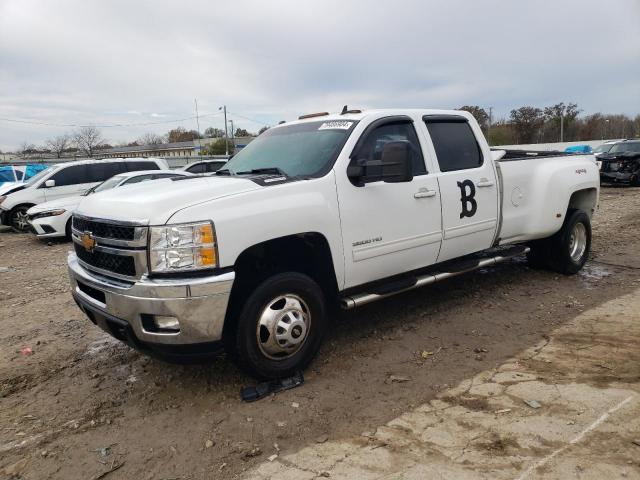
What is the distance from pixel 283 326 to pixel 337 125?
183 centimetres

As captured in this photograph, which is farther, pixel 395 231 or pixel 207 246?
pixel 395 231

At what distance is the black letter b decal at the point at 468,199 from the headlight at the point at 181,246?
2.63 meters

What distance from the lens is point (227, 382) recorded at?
148 inches

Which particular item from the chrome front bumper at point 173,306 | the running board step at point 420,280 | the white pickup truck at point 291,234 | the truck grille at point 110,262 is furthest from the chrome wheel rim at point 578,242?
the truck grille at point 110,262

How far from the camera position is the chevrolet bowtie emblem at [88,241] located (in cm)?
348

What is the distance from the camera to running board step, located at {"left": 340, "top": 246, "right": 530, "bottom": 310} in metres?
3.94

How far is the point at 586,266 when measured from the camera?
6.88m

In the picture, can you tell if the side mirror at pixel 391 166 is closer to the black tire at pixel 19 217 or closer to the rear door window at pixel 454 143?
the rear door window at pixel 454 143

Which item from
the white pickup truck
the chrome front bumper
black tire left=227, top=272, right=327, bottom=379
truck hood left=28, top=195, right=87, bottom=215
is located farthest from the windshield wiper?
truck hood left=28, top=195, right=87, bottom=215

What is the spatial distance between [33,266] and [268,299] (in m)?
6.81

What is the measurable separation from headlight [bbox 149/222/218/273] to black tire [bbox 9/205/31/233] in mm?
11416

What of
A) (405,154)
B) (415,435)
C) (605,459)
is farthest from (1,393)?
(605,459)

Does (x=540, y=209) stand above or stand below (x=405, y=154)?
below

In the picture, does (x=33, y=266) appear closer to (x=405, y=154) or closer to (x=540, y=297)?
(x=405, y=154)
